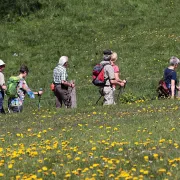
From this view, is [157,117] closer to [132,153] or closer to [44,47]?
[132,153]

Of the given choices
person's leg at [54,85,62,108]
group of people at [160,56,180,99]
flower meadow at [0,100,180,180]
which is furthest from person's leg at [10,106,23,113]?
group of people at [160,56,180,99]

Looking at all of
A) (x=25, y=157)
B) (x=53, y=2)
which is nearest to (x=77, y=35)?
(x=53, y=2)

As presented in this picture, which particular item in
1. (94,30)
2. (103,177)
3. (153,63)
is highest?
(94,30)

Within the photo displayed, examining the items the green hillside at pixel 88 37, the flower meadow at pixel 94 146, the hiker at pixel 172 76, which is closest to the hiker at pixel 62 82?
the flower meadow at pixel 94 146

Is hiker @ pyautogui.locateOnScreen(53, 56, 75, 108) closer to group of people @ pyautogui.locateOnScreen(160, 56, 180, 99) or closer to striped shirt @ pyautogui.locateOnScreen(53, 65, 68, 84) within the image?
striped shirt @ pyautogui.locateOnScreen(53, 65, 68, 84)

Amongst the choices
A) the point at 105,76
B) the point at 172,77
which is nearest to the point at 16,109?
the point at 105,76

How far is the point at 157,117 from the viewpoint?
11203 millimetres

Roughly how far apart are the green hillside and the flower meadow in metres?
8.25

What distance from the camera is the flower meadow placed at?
7.16 meters

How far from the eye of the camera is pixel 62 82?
14664 millimetres

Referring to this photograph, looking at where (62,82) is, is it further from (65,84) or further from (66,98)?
(66,98)

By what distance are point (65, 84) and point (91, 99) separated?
4381 mm

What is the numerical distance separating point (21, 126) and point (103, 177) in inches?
192

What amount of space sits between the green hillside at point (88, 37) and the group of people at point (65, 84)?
4389 millimetres
